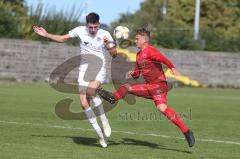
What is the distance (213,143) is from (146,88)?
6.13 ft

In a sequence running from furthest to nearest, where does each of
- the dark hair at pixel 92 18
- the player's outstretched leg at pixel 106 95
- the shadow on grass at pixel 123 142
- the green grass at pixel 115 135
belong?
the shadow on grass at pixel 123 142 → the player's outstretched leg at pixel 106 95 → the dark hair at pixel 92 18 → the green grass at pixel 115 135

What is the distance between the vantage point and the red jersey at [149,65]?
41.6ft

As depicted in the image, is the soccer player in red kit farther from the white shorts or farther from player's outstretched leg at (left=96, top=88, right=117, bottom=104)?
the white shorts

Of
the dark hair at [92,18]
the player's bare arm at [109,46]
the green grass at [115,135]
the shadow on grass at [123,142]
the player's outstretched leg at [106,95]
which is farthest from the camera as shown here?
the player's bare arm at [109,46]

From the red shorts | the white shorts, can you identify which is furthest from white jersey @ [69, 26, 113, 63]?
the red shorts

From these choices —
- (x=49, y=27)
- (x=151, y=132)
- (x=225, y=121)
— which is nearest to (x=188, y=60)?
(x=49, y=27)

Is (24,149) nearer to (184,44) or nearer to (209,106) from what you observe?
(209,106)

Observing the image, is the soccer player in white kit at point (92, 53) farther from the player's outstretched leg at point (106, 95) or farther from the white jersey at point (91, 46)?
the player's outstretched leg at point (106, 95)

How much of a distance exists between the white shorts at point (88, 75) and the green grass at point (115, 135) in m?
1.10

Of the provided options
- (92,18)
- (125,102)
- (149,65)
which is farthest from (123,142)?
(125,102)

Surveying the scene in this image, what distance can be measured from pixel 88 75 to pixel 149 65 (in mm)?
1160

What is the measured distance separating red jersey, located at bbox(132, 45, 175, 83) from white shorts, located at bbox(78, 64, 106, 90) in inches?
24.7

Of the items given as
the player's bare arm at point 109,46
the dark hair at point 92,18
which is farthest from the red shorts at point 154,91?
the dark hair at point 92,18

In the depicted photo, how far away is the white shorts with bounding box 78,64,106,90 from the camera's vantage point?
1301cm
